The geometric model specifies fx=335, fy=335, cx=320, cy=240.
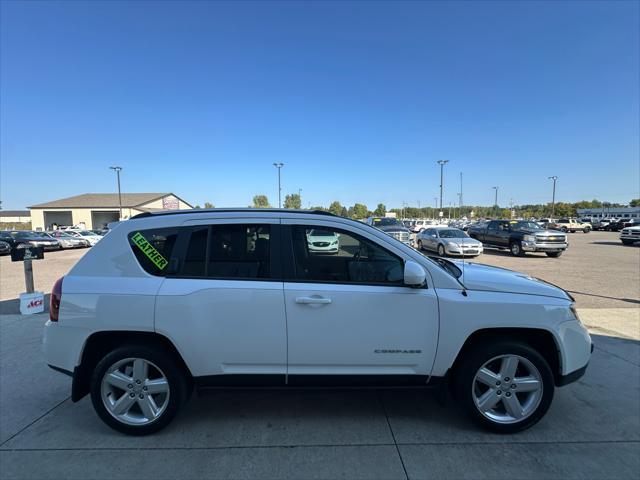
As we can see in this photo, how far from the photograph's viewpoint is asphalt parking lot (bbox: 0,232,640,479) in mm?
2428

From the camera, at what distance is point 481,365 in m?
2.77

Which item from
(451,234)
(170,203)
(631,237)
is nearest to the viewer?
(451,234)

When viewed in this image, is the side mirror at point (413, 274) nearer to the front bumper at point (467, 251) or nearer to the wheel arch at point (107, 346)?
the wheel arch at point (107, 346)

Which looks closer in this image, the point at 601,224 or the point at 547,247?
the point at 547,247

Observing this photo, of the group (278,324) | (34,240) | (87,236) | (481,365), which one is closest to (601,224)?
(481,365)

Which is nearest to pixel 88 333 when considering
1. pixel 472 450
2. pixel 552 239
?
pixel 472 450

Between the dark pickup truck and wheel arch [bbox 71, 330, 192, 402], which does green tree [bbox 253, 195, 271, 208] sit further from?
wheel arch [bbox 71, 330, 192, 402]

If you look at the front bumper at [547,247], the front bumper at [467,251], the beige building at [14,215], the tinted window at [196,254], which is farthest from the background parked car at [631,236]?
the beige building at [14,215]

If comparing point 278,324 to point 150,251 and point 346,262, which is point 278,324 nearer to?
point 346,262

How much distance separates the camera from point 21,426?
2957 millimetres

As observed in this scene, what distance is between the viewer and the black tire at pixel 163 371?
2.73 metres

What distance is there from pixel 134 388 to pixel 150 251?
1142 millimetres

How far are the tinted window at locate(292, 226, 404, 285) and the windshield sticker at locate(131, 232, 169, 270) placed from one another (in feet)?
3.66

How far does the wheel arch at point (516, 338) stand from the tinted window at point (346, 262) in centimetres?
83
